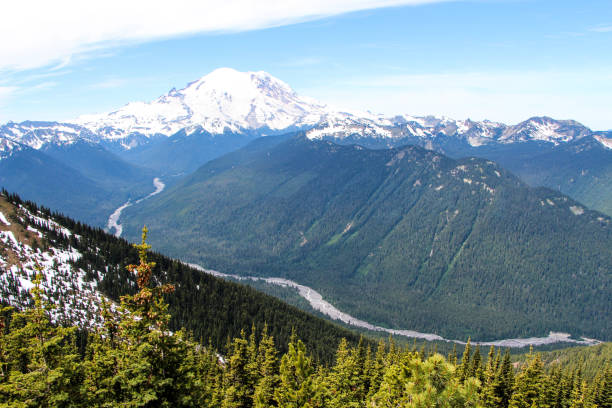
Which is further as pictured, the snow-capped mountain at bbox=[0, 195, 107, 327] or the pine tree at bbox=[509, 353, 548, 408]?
the snow-capped mountain at bbox=[0, 195, 107, 327]

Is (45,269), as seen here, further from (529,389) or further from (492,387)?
(529,389)

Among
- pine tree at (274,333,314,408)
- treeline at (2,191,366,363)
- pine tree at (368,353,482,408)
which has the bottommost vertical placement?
treeline at (2,191,366,363)

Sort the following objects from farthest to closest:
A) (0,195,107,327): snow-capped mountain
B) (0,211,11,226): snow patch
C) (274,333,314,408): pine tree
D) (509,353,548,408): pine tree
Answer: (0,211,11,226): snow patch, (0,195,107,327): snow-capped mountain, (509,353,548,408): pine tree, (274,333,314,408): pine tree

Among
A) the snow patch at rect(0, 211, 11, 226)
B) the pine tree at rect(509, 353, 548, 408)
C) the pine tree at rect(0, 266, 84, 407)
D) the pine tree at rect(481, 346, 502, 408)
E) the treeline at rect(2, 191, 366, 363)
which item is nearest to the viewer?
the pine tree at rect(0, 266, 84, 407)

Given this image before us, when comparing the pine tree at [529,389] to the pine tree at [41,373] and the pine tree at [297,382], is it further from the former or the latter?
the pine tree at [41,373]

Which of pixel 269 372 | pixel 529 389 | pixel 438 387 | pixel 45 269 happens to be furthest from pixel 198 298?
pixel 438 387

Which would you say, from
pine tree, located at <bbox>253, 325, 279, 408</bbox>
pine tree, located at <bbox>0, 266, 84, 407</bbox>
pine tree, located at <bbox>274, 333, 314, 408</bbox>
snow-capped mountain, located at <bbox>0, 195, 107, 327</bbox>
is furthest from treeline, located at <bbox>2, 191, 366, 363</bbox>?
pine tree, located at <bbox>0, 266, 84, 407</bbox>

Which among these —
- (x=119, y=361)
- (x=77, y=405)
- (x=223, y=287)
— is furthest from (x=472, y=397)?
(x=223, y=287)

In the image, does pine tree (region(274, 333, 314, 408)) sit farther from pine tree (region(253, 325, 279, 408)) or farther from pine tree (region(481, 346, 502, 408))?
pine tree (region(481, 346, 502, 408))

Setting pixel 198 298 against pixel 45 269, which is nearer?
pixel 45 269
